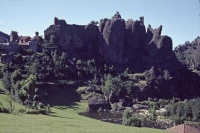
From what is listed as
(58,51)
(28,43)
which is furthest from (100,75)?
(28,43)

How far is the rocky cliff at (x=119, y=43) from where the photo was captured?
171350mm

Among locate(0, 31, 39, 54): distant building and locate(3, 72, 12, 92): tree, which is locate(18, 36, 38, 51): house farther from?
locate(3, 72, 12, 92): tree

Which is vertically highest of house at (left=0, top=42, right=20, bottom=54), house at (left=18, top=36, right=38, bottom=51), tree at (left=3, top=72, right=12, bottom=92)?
house at (left=18, top=36, right=38, bottom=51)

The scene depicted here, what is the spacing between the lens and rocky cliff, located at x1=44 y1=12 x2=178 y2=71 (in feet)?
562

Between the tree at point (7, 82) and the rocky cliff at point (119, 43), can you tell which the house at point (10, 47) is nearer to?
the rocky cliff at point (119, 43)

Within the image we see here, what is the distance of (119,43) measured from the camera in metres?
175

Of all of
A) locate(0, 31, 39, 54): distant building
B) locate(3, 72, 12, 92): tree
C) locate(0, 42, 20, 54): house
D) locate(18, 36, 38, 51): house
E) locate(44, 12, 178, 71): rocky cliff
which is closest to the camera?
locate(3, 72, 12, 92): tree

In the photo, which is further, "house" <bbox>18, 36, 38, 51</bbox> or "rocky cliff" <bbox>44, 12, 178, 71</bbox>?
"rocky cliff" <bbox>44, 12, 178, 71</bbox>

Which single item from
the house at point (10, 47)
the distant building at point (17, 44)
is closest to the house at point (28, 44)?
the distant building at point (17, 44)

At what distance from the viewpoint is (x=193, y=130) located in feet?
194

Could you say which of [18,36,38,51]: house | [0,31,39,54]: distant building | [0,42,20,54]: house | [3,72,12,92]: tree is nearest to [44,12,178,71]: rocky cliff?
[0,31,39,54]: distant building

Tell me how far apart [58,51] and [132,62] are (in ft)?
141

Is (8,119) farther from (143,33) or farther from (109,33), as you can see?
(143,33)

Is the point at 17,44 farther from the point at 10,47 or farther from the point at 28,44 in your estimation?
the point at 28,44
